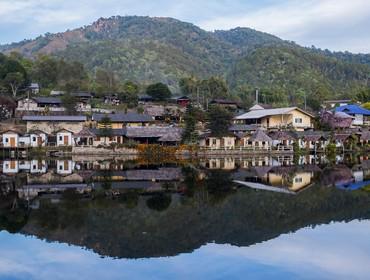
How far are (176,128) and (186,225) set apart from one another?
31002mm

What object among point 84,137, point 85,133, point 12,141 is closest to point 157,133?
point 85,133

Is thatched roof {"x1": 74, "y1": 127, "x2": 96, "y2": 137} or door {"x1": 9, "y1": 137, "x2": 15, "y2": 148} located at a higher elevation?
thatched roof {"x1": 74, "y1": 127, "x2": 96, "y2": 137}

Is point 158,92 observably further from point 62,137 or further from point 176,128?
point 62,137

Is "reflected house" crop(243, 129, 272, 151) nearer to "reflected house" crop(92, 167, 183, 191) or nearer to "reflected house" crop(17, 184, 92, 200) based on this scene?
"reflected house" crop(92, 167, 183, 191)

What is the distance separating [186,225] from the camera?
13484 millimetres

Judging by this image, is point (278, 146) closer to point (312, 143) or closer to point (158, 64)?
point (312, 143)

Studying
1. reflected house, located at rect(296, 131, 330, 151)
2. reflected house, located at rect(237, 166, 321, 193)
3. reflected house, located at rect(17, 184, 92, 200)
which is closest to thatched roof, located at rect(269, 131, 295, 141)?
reflected house, located at rect(296, 131, 330, 151)

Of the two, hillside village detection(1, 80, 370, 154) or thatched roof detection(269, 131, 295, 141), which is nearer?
hillside village detection(1, 80, 370, 154)

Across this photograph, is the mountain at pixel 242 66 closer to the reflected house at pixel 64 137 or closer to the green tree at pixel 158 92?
the green tree at pixel 158 92

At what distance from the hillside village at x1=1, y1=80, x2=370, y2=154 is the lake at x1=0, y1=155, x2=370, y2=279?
18757 mm

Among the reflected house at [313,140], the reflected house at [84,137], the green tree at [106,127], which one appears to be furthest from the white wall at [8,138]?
the reflected house at [313,140]

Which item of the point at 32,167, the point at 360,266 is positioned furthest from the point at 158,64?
the point at 360,266

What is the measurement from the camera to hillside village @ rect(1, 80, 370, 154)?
4303 centimetres

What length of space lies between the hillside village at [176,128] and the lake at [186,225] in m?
18.8
